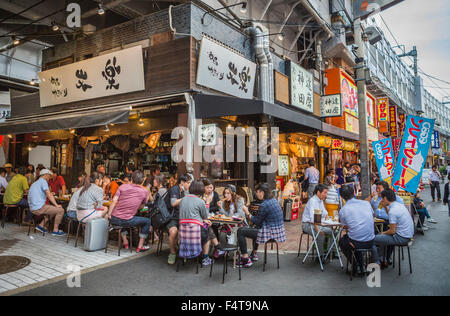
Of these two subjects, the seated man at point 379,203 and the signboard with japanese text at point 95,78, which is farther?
the signboard with japanese text at point 95,78

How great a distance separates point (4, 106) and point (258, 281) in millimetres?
17999

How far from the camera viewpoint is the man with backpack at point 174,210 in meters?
6.05

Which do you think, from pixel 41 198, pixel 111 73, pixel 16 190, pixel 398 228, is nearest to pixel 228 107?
pixel 111 73

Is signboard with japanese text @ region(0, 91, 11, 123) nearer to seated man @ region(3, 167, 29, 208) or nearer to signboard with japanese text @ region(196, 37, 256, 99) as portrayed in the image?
seated man @ region(3, 167, 29, 208)

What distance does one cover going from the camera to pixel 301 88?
1416 centimetres

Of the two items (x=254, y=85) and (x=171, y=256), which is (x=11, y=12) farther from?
(x=171, y=256)

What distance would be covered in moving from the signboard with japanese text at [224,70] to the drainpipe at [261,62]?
0.46 meters

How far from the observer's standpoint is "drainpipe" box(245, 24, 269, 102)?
11568 millimetres

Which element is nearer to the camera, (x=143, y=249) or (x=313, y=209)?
(x=313, y=209)

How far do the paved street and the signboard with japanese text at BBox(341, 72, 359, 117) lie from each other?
44.8ft

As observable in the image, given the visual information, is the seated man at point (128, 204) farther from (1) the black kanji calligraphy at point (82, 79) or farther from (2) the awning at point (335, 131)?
(2) the awning at point (335, 131)

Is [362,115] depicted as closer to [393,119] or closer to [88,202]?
[88,202]

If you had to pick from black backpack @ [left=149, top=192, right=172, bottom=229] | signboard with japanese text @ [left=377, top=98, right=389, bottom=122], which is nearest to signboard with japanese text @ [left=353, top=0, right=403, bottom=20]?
black backpack @ [left=149, top=192, right=172, bottom=229]

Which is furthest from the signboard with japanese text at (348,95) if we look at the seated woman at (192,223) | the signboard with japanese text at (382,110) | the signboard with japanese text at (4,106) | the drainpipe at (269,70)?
the signboard with japanese text at (4,106)
